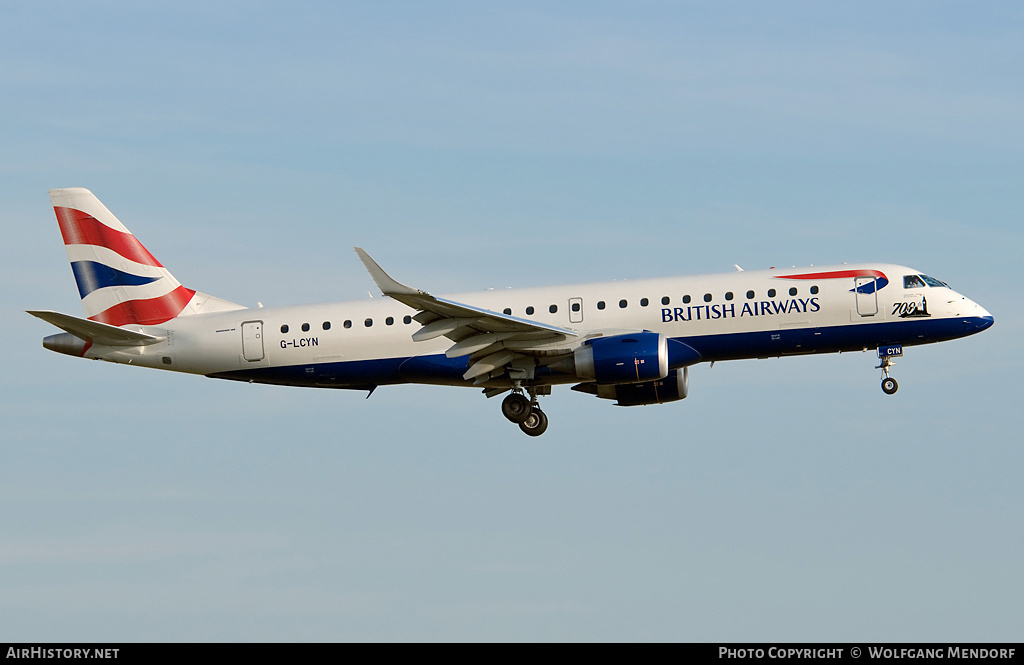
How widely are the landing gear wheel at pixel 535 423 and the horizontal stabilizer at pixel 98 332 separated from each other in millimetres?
12153

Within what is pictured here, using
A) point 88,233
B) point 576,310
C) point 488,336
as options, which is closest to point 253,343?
point 88,233

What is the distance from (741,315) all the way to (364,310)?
1182 centimetres

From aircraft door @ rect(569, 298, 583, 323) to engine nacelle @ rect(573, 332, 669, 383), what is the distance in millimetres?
1379

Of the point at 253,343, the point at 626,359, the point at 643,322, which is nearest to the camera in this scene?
the point at 626,359

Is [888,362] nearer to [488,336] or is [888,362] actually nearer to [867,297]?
[867,297]

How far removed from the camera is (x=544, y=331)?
37125 millimetres

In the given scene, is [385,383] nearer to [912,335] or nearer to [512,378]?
[512,378]

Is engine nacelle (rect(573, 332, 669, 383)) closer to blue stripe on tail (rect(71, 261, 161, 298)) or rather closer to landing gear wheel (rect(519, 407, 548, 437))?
landing gear wheel (rect(519, 407, 548, 437))

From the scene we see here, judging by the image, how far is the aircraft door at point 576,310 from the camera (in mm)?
38500

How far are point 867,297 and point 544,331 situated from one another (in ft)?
31.7

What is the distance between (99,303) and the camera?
42.2 meters

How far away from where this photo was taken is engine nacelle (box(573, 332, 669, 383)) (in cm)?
3666
